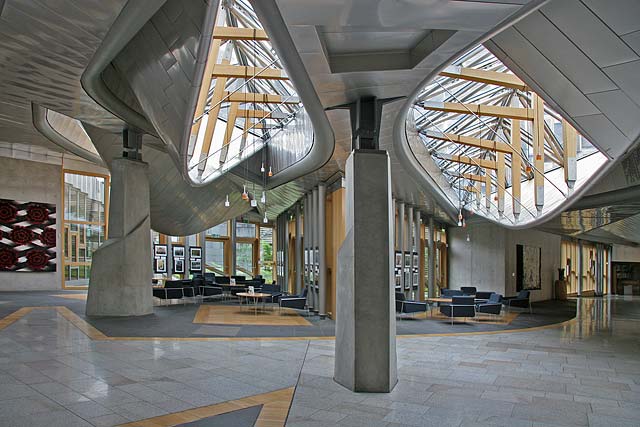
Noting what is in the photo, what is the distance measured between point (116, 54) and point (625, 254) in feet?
127

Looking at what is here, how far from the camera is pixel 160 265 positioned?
82.0ft

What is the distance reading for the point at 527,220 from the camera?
15031mm

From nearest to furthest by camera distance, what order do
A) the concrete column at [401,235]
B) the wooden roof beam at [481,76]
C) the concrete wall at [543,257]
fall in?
the wooden roof beam at [481,76] < the concrete column at [401,235] < the concrete wall at [543,257]

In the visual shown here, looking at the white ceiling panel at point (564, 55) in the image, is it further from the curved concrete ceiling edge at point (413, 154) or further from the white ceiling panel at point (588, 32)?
the curved concrete ceiling edge at point (413, 154)

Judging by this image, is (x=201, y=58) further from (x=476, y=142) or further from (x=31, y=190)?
(x=31, y=190)

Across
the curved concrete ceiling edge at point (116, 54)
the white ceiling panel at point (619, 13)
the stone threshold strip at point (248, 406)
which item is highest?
the curved concrete ceiling edge at point (116, 54)

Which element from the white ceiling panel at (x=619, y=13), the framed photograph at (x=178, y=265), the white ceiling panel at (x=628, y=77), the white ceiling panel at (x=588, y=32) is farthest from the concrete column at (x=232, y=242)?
the white ceiling panel at (x=619, y=13)

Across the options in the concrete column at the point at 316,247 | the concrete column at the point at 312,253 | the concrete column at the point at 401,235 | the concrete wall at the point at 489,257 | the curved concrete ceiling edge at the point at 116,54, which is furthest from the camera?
the concrete wall at the point at 489,257

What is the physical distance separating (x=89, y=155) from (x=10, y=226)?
600cm

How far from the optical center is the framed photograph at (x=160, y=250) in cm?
2472

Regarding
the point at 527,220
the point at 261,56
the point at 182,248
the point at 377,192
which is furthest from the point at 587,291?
the point at 377,192

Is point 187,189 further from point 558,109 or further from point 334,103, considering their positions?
point 558,109

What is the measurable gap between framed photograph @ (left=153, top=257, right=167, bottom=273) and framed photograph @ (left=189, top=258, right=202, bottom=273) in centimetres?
159

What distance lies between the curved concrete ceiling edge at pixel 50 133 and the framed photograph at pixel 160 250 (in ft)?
22.5
